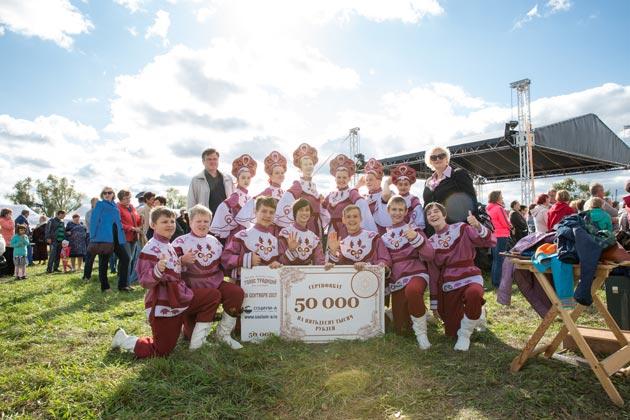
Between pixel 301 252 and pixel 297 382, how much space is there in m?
1.67

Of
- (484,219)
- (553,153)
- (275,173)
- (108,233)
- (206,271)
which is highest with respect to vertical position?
(553,153)

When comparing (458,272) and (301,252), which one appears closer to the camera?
(458,272)

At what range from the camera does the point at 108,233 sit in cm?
723

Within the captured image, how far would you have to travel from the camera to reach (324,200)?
5.35 metres

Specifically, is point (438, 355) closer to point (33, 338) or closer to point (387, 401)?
point (387, 401)

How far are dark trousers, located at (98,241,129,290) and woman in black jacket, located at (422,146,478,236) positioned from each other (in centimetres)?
546

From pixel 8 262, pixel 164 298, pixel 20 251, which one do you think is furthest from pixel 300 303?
pixel 8 262

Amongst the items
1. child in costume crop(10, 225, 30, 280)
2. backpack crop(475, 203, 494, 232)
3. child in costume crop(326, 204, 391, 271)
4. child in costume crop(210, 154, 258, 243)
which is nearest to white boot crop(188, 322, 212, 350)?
child in costume crop(210, 154, 258, 243)

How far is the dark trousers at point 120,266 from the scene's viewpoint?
24.1ft

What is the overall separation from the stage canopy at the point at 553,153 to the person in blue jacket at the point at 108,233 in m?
15.8

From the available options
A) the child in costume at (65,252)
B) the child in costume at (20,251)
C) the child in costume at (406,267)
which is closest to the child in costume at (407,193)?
the child in costume at (406,267)

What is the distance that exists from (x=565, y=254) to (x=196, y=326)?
3.14 meters

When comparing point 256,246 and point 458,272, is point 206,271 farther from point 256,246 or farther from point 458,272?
point 458,272

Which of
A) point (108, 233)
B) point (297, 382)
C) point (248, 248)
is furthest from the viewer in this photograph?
point (108, 233)
